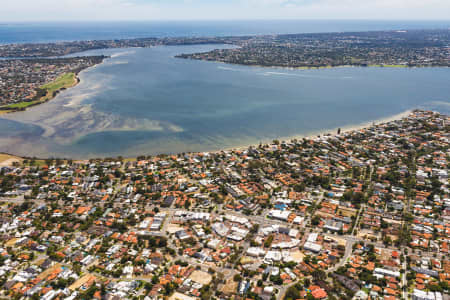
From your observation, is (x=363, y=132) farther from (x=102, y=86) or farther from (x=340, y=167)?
(x=102, y=86)

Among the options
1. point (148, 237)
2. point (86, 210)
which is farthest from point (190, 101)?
point (148, 237)

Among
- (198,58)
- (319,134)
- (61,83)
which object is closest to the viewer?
(319,134)

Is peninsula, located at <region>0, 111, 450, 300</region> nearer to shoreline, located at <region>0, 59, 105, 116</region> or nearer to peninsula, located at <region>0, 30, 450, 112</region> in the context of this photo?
shoreline, located at <region>0, 59, 105, 116</region>

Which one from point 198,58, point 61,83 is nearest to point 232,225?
point 61,83

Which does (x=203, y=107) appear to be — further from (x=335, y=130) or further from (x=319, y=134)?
(x=335, y=130)

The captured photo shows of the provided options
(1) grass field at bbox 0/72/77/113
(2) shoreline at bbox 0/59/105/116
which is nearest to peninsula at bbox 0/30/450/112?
(1) grass field at bbox 0/72/77/113

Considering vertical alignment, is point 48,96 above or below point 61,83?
below
